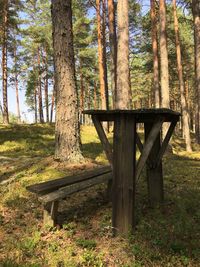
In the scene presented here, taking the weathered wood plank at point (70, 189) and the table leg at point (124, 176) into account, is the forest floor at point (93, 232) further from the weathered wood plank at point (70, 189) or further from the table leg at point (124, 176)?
the weathered wood plank at point (70, 189)

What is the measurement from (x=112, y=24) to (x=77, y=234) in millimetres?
17568

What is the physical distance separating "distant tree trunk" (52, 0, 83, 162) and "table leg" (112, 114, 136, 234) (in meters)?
3.45

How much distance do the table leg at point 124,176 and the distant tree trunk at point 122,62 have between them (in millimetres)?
5349

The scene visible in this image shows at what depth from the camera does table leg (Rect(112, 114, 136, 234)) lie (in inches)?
205

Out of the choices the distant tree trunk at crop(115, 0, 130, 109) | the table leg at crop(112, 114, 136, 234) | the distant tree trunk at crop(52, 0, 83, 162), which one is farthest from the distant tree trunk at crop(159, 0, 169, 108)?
the table leg at crop(112, 114, 136, 234)

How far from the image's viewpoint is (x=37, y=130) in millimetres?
22031

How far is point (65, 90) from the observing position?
8.66m

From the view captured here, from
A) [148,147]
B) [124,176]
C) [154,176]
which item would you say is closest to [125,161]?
[124,176]

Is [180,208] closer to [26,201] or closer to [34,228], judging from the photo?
[34,228]

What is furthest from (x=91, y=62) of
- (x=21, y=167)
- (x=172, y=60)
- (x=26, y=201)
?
(x=26, y=201)

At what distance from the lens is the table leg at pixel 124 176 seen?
5199 mm

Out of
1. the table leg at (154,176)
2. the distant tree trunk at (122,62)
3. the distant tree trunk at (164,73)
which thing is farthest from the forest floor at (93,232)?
the distant tree trunk at (164,73)

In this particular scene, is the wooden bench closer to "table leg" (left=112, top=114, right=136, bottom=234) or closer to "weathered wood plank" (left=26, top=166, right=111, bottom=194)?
"weathered wood plank" (left=26, top=166, right=111, bottom=194)

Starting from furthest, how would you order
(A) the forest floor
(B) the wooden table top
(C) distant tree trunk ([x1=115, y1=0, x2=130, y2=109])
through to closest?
(C) distant tree trunk ([x1=115, y1=0, x2=130, y2=109])
(B) the wooden table top
(A) the forest floor
